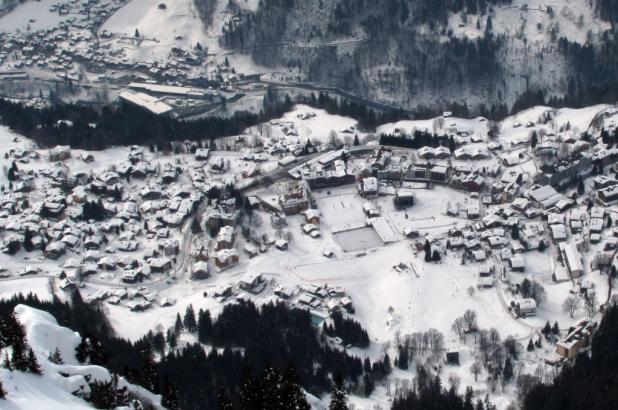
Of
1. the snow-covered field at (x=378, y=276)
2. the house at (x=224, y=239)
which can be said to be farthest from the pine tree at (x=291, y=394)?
the house at (x=224, y=239)

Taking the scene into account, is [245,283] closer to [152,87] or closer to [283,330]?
[283,330]

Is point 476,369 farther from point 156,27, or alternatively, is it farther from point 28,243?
point 156,27

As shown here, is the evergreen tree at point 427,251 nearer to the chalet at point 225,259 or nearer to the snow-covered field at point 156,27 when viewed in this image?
the chalet at point 225,259

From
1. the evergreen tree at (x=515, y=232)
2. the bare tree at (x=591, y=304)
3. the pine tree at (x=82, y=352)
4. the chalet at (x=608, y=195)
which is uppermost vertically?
Answer: the pine tree at (x=82, y=352)

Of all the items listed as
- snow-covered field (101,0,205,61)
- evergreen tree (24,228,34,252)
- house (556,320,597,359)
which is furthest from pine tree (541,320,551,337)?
snow-covered field (101,0,205,61)

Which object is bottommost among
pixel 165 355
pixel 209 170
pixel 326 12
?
pixel 165 355

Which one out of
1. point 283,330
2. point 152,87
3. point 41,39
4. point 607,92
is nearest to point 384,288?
point 283,330

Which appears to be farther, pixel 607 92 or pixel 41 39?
pixel 41 39
